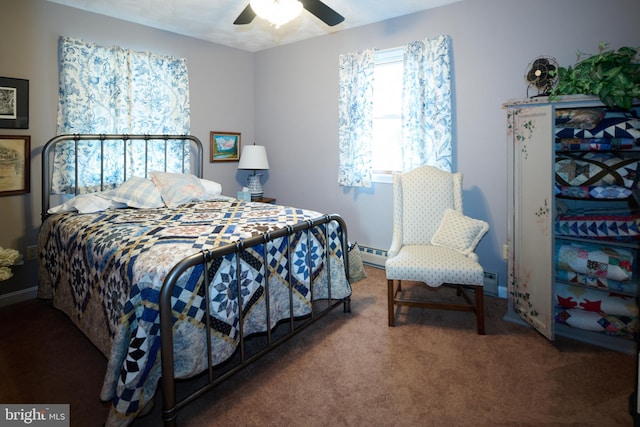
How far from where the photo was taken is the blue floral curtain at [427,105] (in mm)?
→ 3246

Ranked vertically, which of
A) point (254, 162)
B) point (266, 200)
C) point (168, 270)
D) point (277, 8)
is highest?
point (277, 8)

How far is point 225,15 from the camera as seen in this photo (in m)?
3.47

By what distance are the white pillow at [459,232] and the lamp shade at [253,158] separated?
2184 mm

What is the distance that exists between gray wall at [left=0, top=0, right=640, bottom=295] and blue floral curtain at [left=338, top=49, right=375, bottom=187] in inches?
6.7

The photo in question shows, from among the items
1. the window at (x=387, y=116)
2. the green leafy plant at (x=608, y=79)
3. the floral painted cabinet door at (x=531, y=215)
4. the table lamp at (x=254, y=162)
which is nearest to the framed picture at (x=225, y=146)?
the table lamp at (x=254, y=162)

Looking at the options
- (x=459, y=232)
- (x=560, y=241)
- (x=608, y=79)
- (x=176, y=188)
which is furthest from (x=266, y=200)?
(x=608, y=79)

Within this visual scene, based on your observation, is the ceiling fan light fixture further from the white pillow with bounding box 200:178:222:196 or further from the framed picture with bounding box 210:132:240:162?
the framed picture with bounding box 210:132:240:162

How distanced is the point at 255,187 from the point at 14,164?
2192 millimetres

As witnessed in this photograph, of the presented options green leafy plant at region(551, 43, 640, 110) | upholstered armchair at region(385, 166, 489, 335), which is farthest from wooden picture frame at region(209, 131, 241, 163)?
green leafy plant at region(551, 43, 640, 110)

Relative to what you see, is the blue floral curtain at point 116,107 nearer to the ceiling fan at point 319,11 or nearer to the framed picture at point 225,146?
the framed picture at point 225,146

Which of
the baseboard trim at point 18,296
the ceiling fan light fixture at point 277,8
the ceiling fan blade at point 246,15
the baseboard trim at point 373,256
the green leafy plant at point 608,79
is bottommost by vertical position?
the baseboard trim at point 18,296

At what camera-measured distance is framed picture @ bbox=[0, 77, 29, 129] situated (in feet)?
9.52

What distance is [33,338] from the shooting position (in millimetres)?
2508

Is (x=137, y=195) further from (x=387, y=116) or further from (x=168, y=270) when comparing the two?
(x=387, y=116)
